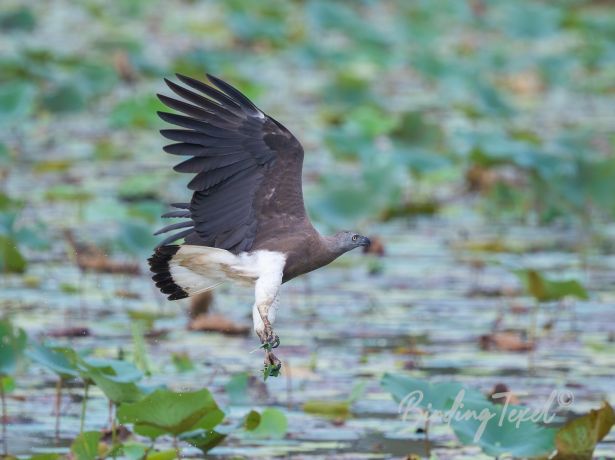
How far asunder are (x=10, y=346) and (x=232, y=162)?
3.68ft

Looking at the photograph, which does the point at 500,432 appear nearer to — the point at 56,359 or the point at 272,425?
the point at 272,425

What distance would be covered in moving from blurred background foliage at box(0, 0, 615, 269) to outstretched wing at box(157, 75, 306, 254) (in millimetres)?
1987

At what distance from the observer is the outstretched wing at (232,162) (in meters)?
5.94

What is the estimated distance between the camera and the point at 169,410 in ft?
17.3

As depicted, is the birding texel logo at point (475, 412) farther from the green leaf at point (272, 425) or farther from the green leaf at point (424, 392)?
the green leaf at point (272, 425)

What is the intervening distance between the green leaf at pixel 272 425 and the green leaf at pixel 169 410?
3.07ft

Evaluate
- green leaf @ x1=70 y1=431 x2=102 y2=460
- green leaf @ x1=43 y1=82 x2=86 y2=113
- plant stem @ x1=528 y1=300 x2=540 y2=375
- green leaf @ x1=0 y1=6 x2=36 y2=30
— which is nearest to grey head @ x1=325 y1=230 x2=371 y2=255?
green leaf @ x1=70 y1=431 x2=102 y2=460

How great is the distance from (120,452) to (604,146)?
8.31 meters

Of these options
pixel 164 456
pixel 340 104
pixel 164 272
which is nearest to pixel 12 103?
pixel 340 104

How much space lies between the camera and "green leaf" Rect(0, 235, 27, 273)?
8.04 meters

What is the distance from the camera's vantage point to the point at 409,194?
11922 mm

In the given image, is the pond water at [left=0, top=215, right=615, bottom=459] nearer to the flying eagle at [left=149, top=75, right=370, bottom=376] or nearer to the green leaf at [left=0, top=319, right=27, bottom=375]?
the green leaf at [left=0, top=319, right=27, bottom=375]

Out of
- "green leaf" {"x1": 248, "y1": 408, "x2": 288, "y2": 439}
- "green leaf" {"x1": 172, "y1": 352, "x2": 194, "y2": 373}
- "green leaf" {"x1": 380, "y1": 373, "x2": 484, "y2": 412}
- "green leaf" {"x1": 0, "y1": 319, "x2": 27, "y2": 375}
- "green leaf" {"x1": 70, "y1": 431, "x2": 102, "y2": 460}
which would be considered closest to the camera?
"green leaf" {"x1": 70, "y1": 431, "x2": 102, "y2": 460}

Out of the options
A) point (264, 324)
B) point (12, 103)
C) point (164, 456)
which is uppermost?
point (12, 103)
